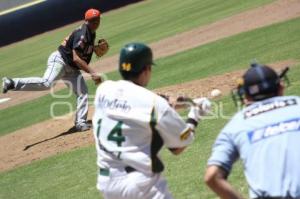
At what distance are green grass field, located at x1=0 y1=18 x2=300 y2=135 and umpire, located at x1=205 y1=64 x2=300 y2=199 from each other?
8614mm

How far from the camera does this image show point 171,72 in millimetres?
14320

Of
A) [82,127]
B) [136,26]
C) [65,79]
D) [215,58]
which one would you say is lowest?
[136,26]

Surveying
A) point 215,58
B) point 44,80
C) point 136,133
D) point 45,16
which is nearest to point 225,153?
point 136,133

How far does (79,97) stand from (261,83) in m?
7.88

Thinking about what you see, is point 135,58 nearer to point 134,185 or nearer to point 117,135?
point 117,135

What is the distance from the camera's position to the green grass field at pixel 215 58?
12.6 m

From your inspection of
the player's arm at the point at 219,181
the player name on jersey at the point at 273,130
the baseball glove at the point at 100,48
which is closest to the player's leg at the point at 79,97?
the baseball glove at the point at 100,48

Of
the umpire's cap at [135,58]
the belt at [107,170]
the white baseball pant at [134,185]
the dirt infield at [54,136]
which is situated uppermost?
the umpire's cap at [135,58]

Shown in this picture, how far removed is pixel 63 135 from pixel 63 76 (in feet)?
3.73

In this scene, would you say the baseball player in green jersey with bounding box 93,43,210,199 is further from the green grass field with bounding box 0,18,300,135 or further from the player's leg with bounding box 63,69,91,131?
the green grass field with bounding box 0,18,300,135

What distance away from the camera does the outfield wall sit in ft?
111

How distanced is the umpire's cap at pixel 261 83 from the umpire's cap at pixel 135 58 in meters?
1.09

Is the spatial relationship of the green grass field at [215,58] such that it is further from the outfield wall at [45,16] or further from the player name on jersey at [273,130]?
the outfield wall at [45,16]

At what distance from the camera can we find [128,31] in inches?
922
